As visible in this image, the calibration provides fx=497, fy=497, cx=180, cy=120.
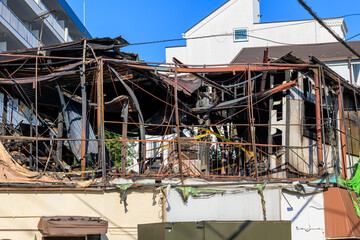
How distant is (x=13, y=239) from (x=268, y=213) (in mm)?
6773

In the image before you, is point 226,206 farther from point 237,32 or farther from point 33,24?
point 33,24

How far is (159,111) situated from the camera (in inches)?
755

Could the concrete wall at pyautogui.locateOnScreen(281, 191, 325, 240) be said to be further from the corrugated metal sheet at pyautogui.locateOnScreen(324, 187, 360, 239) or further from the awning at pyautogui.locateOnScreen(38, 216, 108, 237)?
the awning at pyautogui.locateOnScreen(38, 216, 108, 237)

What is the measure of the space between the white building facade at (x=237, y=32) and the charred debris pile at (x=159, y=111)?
44.5ft

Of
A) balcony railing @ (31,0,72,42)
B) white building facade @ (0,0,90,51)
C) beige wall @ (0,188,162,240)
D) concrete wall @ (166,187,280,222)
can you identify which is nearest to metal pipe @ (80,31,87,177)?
beige wall @ (0,188,162,240)

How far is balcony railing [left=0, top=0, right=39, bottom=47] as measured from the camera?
3092 cm

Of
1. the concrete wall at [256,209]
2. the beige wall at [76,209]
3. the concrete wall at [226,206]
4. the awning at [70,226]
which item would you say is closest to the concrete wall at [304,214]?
the concrete wall at [256,209]

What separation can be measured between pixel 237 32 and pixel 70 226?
24.8 m

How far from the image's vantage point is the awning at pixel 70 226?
11.8 metres

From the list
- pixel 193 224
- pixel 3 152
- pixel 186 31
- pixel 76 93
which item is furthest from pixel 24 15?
pixel 193 224

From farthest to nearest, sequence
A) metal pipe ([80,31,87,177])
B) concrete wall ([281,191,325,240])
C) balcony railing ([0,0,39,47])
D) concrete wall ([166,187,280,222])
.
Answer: balcony railing ([0,0,39,47]) < metal pipe ([80,31,87,177]) < concrete wall ([281,191,325,240]) < concrete wall ([166,187,280,222])

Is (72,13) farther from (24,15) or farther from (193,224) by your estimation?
(193,224)

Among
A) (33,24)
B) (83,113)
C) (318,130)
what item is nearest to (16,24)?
(33,24)

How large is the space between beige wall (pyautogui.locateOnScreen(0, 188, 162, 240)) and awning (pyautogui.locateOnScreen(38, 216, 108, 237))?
55cm
